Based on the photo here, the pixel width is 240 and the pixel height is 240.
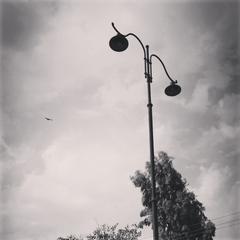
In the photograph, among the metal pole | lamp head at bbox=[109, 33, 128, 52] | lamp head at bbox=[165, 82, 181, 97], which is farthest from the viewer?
lamp head at bbox=[165, 82, 181, 97]

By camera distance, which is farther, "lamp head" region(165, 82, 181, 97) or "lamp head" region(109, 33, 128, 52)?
"lamp head" region(165, 82, 181, 97)

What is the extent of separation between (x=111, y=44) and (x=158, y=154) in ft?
101

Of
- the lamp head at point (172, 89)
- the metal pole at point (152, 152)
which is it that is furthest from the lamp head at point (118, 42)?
the lamp head at point (172, 89)

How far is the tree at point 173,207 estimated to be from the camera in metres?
35.0

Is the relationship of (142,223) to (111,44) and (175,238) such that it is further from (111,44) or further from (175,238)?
(111,44)

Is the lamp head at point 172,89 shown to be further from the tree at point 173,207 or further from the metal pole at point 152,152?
the tree at point 173,207

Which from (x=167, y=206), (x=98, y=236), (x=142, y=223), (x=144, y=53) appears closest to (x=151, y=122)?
(x=144, y=53)

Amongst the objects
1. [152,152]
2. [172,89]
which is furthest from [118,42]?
[152,152]

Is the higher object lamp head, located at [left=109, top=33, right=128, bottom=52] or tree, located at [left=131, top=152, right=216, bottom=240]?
tree, located at [left=131, top=152, right=216, bottom=240]

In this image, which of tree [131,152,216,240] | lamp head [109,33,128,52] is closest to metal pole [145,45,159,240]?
lamp head [109,33,128,52]

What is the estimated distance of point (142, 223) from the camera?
38219mm

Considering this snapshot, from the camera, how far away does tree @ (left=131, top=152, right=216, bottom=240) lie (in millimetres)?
35031

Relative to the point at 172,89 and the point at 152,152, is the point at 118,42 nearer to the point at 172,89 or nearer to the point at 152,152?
the point at 172,89

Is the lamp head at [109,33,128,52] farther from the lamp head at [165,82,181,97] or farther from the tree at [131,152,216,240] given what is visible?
the tree at [131,152,216,240]
